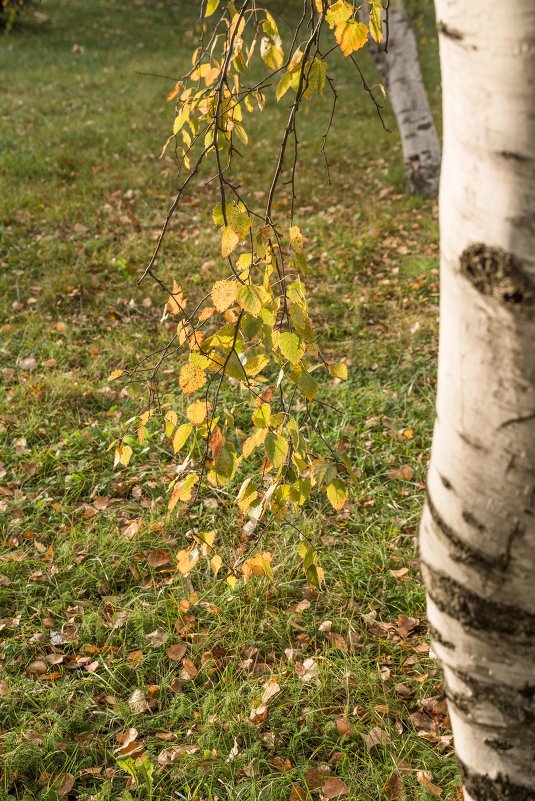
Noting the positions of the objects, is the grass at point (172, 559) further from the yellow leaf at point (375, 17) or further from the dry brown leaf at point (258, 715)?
the yellow leaf at point (375, 17)

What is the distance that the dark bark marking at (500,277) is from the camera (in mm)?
872

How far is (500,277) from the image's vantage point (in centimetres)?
89

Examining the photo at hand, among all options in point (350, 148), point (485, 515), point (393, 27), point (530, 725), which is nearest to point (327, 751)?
point (530, 725)

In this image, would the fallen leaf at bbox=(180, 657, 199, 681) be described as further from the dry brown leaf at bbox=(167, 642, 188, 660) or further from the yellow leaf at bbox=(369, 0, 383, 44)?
the yellow leaf at bbox=(369, 0, 383, 44)

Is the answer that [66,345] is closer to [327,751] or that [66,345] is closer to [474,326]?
[327,751]

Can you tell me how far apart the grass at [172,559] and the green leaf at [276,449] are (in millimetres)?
1173

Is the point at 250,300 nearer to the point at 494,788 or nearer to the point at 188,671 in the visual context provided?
the point at 494,788

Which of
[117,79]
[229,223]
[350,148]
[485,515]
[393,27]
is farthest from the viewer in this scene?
[117,79]

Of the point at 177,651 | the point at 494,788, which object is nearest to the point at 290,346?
the point at 494,788

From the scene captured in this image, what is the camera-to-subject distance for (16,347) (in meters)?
4.61

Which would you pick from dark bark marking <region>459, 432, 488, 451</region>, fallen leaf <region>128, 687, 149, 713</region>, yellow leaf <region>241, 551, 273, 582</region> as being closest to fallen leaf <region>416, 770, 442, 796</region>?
yellow leaf <region>241, 551, 273, 582</region>

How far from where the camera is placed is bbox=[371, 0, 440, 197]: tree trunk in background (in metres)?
6.44

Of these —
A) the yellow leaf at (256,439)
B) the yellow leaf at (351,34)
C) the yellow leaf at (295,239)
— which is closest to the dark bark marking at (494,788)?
the yellow leaf at (256,439)

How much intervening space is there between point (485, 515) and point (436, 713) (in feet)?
5.40
